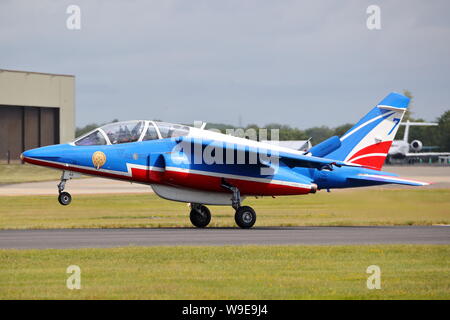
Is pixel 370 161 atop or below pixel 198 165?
atop

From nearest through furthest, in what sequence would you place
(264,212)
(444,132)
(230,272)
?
(230,272) → (264,212) → (444,132)

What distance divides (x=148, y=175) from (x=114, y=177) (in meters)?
0.94

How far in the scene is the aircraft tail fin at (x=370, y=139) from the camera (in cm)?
2630

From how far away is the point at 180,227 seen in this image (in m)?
24.4

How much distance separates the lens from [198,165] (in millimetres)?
23422

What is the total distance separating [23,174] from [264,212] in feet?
136

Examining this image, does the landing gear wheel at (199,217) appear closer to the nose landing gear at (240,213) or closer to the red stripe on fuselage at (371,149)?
the nose landing gear at (240,213)

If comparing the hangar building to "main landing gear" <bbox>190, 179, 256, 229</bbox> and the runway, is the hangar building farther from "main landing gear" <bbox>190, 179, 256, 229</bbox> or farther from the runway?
the runway

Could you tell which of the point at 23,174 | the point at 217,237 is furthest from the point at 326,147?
the point at 23,174

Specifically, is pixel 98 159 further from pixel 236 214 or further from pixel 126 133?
pixel 236 214

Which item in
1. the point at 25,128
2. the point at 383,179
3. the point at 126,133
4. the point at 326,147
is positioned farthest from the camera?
the point at 25,128

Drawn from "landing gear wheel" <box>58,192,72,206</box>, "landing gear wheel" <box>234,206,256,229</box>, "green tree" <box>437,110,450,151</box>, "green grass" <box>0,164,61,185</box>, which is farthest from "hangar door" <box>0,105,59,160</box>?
"green tree" <box>437,110,450,151</box>

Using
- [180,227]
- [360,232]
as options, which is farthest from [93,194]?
[360,232]

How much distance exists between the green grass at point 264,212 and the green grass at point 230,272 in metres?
7.80
